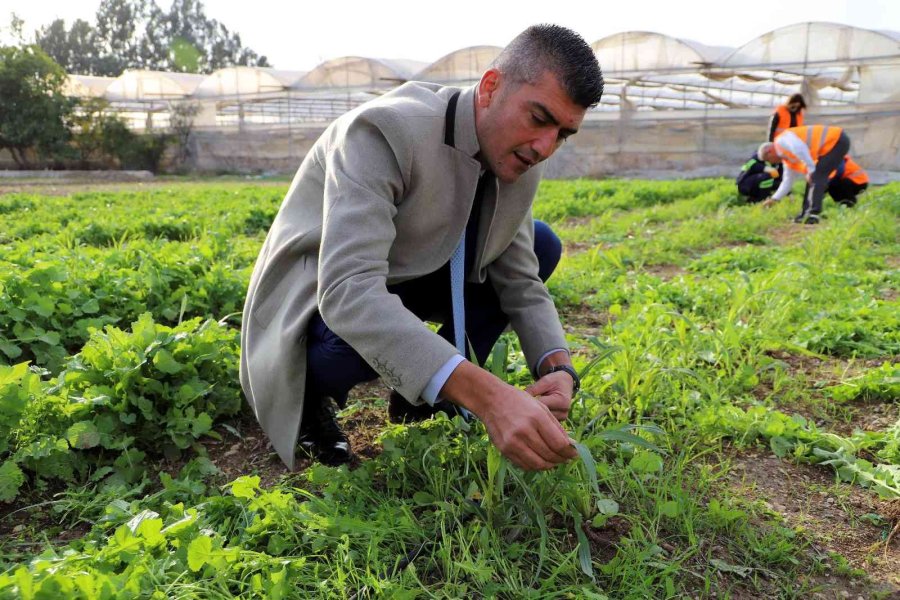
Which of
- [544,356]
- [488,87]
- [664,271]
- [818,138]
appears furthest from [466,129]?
[818,138]

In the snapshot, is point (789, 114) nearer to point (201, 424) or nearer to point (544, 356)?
point (544, 356)

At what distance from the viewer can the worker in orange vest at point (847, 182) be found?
7.50 m

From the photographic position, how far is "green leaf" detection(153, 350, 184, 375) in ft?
6.63

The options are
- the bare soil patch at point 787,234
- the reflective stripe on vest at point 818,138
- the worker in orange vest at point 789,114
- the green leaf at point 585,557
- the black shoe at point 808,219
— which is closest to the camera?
the green leaf at point 585,557

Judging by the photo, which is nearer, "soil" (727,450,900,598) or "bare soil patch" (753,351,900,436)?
"soil" (727,450,900,598)

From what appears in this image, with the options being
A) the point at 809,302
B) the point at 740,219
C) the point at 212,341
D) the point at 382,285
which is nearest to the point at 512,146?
the point at 382,285

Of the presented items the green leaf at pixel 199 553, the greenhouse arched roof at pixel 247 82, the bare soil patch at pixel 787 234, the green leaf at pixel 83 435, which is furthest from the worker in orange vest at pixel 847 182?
the greenhouse arched roof at pixel 247 82

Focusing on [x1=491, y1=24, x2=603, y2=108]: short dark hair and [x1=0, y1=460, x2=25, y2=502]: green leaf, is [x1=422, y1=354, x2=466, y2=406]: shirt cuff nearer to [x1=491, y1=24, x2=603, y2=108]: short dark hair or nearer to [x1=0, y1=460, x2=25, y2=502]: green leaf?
[x1=491, y1=24, x2=603, y2=108]: short dark hair

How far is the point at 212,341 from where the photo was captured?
7.19 feet

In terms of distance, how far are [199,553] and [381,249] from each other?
0.72 meters

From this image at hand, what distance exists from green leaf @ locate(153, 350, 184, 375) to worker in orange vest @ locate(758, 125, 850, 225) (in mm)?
6143

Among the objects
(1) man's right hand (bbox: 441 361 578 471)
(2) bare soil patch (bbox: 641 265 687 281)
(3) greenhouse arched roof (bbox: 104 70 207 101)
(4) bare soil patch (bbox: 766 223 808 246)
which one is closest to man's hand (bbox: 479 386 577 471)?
(1) man's right hand (bbox: 441 361 578 471)

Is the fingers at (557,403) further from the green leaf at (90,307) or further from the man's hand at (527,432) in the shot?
the green leaf at (90,307)

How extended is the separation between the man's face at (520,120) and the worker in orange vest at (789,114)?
267 inches
